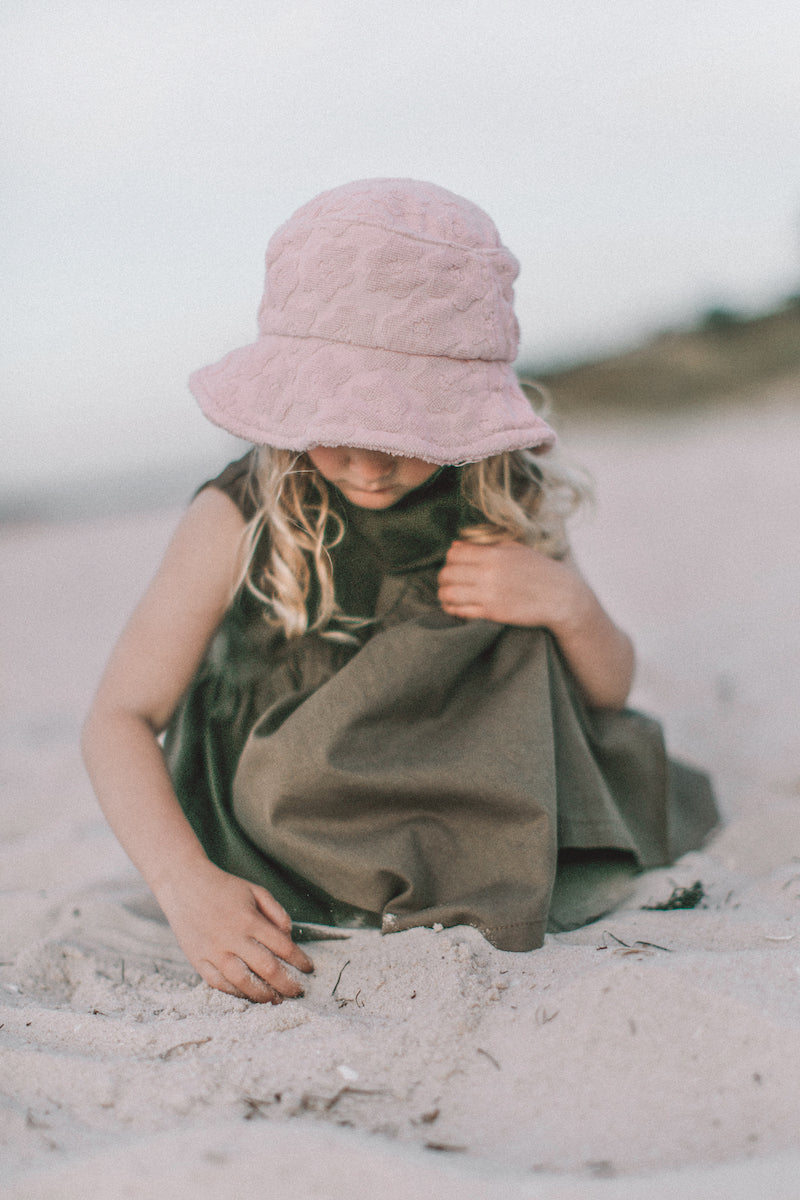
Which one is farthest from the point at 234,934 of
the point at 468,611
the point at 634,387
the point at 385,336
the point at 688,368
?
the point at 688,368

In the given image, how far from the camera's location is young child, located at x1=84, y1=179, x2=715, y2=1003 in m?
1.50

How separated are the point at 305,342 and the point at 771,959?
1134 mm

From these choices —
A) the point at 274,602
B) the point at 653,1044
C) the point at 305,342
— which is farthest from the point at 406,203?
the point at 653,1044

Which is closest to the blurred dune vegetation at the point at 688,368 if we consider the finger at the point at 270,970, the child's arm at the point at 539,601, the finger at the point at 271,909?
the child's arm at the point at 539,601

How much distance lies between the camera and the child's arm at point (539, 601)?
183 cm

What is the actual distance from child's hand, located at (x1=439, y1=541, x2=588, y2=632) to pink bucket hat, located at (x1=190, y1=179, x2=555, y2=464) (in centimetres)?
33

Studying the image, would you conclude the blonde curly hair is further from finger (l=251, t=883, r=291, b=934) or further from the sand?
the sand

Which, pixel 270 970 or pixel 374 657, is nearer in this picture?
pixel 270 970

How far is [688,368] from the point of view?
16.2 meters

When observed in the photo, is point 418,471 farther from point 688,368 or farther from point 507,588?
point 688,368

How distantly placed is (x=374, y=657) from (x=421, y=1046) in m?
0.69

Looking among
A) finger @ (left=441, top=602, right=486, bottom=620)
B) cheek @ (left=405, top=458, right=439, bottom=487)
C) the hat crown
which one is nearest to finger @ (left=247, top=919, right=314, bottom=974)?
finger @ (left=441, top=602, right=486, bottom=620)

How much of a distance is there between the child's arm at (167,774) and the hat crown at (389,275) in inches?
17.8

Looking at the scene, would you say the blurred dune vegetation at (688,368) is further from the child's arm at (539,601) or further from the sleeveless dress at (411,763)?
the sleeveless dress at (411,763)
